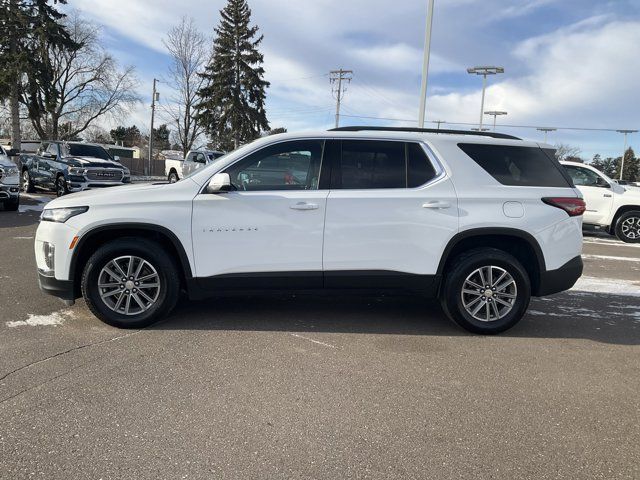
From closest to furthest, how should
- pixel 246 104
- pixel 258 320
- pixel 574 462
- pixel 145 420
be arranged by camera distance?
pixel 574 462 < pixel 145 420 < pixel 258 320 < pixel 246 104

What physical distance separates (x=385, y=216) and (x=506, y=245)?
130cm

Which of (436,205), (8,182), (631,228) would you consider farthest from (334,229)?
(8,182)

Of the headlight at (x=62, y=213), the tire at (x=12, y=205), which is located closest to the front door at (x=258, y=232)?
the headlight at (x=62, y=213)

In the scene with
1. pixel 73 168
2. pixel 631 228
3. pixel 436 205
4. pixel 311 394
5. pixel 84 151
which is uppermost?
pixel 84 151

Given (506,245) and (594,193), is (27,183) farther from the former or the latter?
(594,193)

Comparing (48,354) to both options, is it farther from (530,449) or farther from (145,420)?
(530,449)

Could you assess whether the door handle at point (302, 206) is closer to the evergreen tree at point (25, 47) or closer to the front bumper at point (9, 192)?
the front bumper at point (9, 192)

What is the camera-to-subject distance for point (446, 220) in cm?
451

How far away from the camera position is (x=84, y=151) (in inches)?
648

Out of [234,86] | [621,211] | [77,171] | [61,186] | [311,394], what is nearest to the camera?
[311,394]

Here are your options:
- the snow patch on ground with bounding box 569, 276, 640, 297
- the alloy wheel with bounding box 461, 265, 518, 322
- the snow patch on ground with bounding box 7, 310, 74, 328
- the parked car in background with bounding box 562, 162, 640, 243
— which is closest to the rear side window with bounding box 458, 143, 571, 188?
the alloy wheel with bounding box 461, 265, 518, 322

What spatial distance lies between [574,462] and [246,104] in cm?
4477

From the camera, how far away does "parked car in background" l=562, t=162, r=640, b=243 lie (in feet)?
40.4

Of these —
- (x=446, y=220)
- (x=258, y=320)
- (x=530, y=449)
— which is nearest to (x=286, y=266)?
(x=258, y=320)
